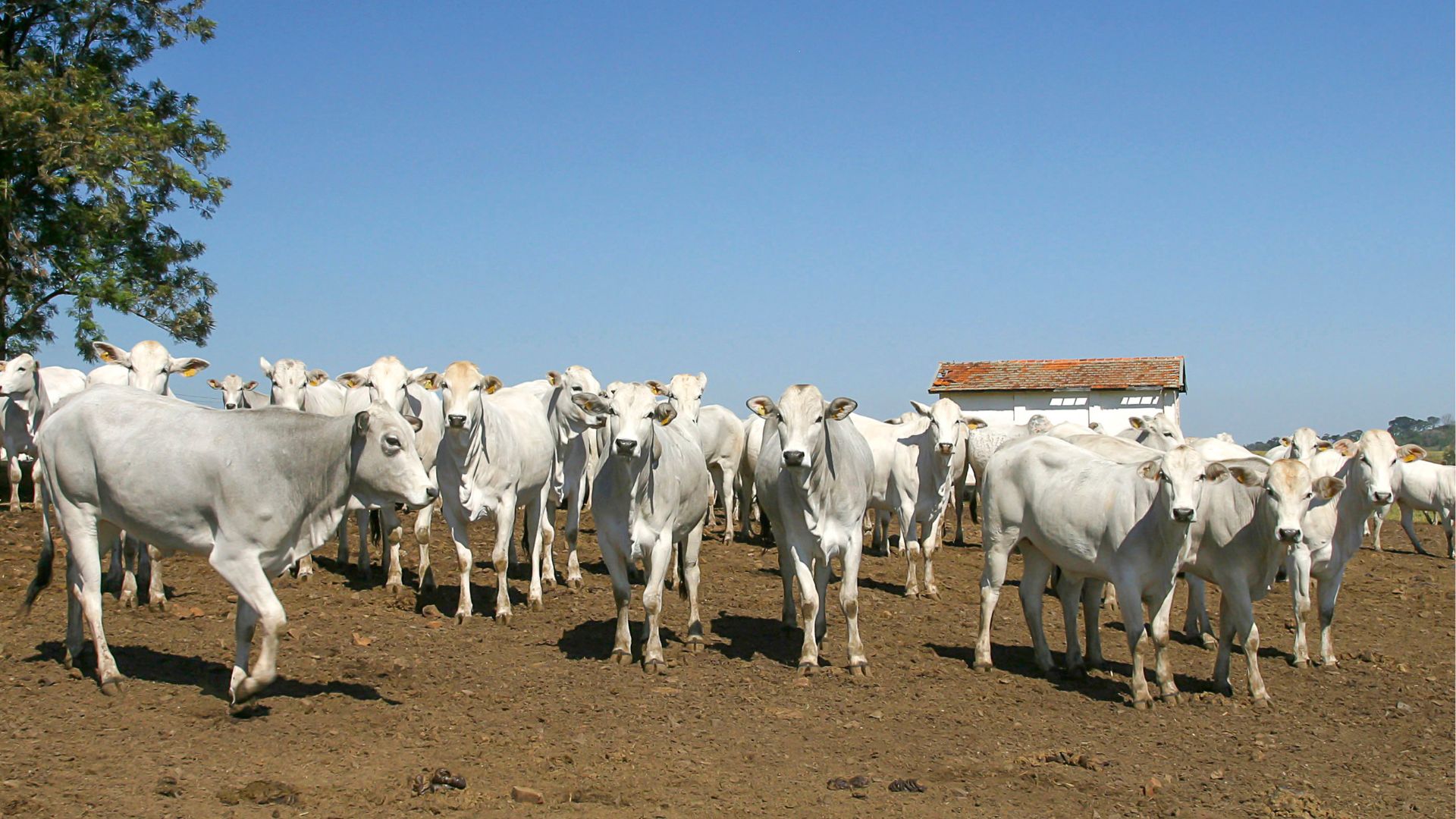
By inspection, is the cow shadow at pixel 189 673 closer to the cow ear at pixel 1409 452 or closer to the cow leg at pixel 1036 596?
the cow leg at pixel 1036 596

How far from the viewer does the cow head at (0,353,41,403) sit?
14.1 metres

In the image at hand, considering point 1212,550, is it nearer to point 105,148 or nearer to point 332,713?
point 332,713

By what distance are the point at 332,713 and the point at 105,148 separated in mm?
19881

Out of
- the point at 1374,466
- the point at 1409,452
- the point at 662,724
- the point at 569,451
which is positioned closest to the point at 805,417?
the point at 662,724

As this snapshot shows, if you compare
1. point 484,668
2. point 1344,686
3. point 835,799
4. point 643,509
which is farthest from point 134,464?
point 1344,686

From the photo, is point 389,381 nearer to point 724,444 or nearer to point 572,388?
point 572,388

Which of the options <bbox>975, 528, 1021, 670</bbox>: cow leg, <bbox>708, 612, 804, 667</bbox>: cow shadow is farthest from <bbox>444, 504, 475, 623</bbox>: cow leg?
<bbox>975, 528, 1021, 670</bbox>: cow leg

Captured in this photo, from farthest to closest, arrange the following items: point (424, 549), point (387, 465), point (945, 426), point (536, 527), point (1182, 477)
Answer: point (945, 426) < point (536, 527) < point (424, 549) < point (1182, 477) < point (387, 465)

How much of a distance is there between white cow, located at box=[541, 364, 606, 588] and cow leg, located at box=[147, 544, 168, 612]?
443 centimetres

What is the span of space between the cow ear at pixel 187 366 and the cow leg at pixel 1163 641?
9.90 m

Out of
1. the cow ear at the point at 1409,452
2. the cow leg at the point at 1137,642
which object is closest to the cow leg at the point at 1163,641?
the cow leg at the point at 1137,642

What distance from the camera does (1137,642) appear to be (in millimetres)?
10172

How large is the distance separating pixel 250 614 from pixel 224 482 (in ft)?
3.04

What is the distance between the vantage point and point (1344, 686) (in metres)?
11.5
